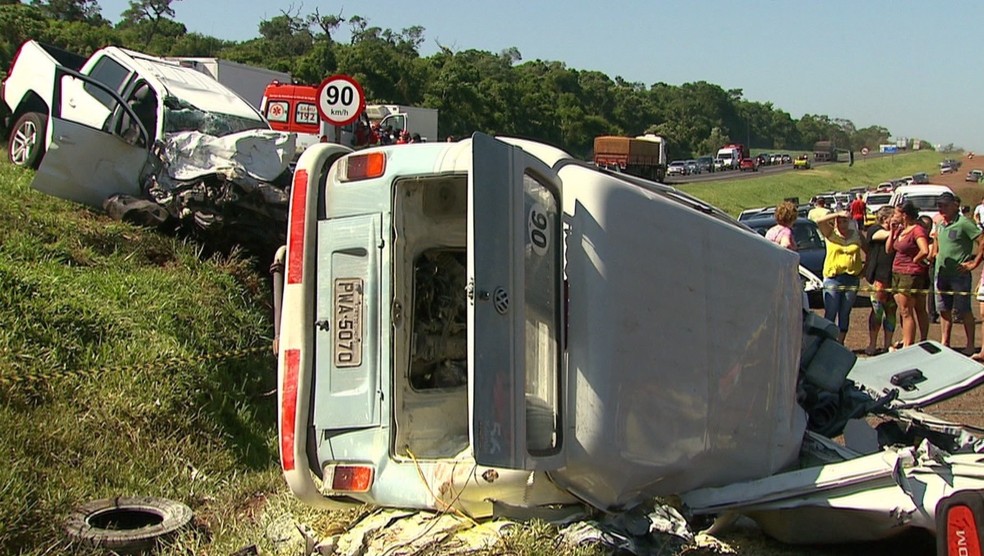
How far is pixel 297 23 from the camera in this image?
8688 centimetres

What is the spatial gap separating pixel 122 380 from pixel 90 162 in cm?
427

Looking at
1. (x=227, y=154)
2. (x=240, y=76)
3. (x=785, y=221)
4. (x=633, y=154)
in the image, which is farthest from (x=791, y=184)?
(x=227, y=154)

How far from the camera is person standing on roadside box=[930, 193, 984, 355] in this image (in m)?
9.96

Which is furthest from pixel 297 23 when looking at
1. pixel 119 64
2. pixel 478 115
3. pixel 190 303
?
pixel 190 303

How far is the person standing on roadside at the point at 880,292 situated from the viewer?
10.6 meters

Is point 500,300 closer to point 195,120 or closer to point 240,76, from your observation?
point 195,120

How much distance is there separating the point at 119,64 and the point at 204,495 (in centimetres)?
812

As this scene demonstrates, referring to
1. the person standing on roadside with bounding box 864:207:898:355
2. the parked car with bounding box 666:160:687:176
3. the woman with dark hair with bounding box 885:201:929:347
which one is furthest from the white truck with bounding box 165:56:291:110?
the parked car with bounding box 666:160:687:176

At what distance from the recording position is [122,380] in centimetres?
591

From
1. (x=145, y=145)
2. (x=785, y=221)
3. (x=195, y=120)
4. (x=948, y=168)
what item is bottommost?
(x=785, y=221)

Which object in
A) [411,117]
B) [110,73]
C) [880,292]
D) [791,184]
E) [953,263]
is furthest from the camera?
[791,184]

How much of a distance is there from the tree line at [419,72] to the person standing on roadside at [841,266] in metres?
22.8

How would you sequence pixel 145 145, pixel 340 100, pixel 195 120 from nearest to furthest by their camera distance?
pixel 145 145
pixel 195 120
pixel 340 100

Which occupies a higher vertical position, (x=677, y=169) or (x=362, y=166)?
(x=677, y=169)
